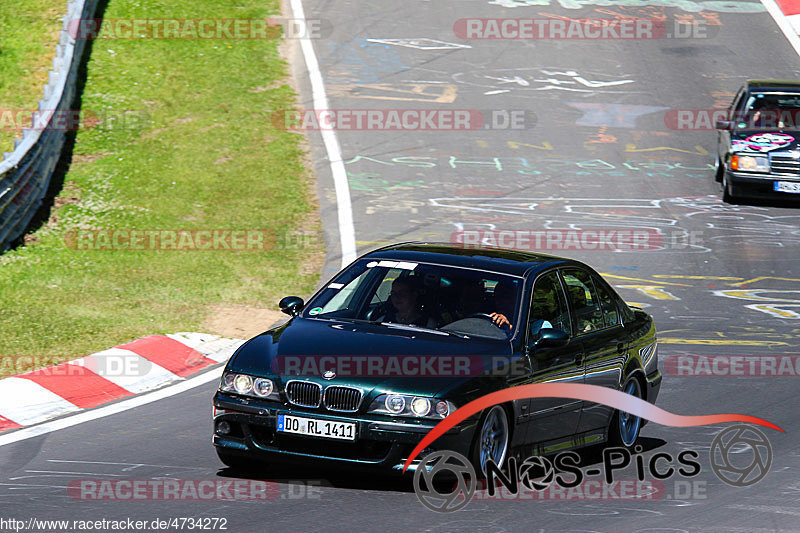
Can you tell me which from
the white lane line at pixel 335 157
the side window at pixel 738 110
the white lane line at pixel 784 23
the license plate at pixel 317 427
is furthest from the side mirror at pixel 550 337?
the white lane line at pixel 784 23

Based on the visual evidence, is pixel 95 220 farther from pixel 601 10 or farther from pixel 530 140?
pixel 601 10

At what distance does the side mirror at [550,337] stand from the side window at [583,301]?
68cm

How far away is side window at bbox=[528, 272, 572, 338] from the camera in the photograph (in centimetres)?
832

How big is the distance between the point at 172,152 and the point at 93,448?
1280 cm

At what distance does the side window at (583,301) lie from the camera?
28.8 feet

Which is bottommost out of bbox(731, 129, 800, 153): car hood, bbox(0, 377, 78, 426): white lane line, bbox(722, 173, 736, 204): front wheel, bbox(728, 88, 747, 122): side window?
bbox(722, 173, 736, 204): front wheel

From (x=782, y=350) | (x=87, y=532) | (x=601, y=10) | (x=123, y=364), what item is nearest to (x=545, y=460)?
(x=87, y=532)

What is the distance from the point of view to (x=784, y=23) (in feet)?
105

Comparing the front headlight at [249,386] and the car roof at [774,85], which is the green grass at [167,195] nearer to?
the front headlight at [249,386]

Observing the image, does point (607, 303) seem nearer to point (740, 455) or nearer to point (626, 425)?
point (626, 425)

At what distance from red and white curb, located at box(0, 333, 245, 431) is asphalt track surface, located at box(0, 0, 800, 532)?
53cm

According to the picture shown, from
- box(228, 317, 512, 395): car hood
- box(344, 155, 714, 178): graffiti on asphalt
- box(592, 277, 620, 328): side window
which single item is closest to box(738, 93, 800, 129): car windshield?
box(344, 155, 714, 178): graffiti on asphalt

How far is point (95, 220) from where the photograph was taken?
17.2 m

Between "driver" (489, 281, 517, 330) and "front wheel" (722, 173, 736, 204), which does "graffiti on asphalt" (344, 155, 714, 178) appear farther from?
"driver" (489, 281, 517, 330)
